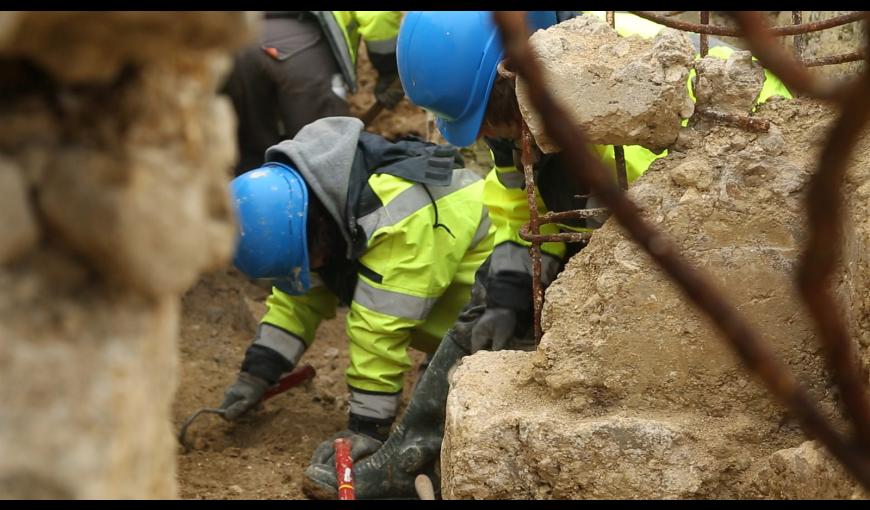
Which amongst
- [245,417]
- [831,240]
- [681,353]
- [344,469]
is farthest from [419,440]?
[831,240]

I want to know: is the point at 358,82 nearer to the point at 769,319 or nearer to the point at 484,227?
the point at 484,227

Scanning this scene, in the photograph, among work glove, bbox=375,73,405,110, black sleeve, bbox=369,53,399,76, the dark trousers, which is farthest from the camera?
work glove, bbox=375,73,405,110

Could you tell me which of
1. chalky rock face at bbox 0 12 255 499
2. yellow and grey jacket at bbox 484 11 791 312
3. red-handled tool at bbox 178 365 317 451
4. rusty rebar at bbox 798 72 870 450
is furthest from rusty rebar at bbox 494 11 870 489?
red-handled tool at bbox 178 365 317 451

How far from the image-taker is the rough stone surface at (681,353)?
6.69ft

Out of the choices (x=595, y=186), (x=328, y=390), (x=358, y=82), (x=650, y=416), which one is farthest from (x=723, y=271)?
(x=358, y=82)

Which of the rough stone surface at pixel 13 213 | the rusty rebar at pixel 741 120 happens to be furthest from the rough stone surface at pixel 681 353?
the rough stone surface at pixel 13 213

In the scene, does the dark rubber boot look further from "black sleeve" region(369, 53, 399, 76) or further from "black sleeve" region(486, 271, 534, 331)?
"black sleeve" region(369, 53, 399, 76)

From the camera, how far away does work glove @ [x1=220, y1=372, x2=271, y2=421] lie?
3707 mm

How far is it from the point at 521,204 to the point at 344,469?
95cm

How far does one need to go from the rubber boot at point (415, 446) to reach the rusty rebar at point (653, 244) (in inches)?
89.4

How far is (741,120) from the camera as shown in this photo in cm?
206

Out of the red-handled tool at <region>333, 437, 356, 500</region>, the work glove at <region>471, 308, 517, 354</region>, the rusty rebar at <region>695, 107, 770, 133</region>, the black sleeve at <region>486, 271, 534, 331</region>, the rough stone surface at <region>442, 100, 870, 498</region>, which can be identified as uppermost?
the rusty rebar at <region>695, 107, 770, 133</region>

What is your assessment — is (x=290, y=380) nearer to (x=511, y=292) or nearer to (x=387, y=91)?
(x=511, y=292)

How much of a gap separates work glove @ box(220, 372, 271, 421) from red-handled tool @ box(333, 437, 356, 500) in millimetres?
505
